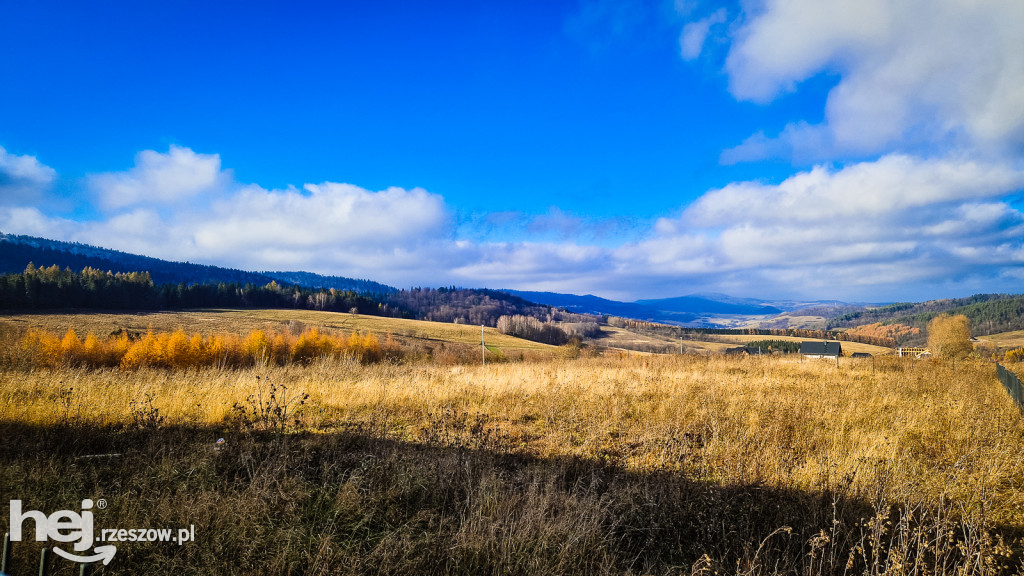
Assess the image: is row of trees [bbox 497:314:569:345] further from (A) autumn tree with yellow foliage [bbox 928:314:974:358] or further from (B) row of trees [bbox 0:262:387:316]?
(A) autumn tree with yellow foliage [bbox 928:314:974:358]

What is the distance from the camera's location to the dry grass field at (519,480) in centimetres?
368

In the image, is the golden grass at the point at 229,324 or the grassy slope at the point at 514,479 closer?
the grassy slope at the point at 514,479

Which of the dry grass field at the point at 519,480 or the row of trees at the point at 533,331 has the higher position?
the dry grass field at the point at 519,480

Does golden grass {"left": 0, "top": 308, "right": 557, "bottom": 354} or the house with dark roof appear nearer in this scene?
the house with dark roof

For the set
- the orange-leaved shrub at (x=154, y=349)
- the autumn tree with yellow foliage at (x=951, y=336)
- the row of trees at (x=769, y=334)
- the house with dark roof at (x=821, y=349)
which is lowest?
the row of trees at (x=769, y=334)

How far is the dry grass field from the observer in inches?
145

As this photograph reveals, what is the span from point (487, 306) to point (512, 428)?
564 feet

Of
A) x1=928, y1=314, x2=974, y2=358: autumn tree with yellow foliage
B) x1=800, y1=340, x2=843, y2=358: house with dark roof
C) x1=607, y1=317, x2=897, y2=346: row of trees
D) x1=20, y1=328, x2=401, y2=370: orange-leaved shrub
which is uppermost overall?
x1=928, y1=314, x2=974, y2=358: autumn tree with yellow foliage

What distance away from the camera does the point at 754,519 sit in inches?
189

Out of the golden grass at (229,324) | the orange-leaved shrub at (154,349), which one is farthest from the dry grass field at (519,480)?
the golden grass at (229,324)

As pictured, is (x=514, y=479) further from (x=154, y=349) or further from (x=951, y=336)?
(x=951, y=336)

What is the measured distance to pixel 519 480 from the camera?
5133 millimetres

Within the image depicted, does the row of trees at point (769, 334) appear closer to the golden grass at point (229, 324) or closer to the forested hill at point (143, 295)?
the forested hill at point (143, 295)

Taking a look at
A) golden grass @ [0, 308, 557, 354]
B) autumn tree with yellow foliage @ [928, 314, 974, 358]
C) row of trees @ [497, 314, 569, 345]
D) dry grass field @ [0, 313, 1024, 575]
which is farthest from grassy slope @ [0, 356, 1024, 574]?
row of trees @ [497, 314, 569, 345]
